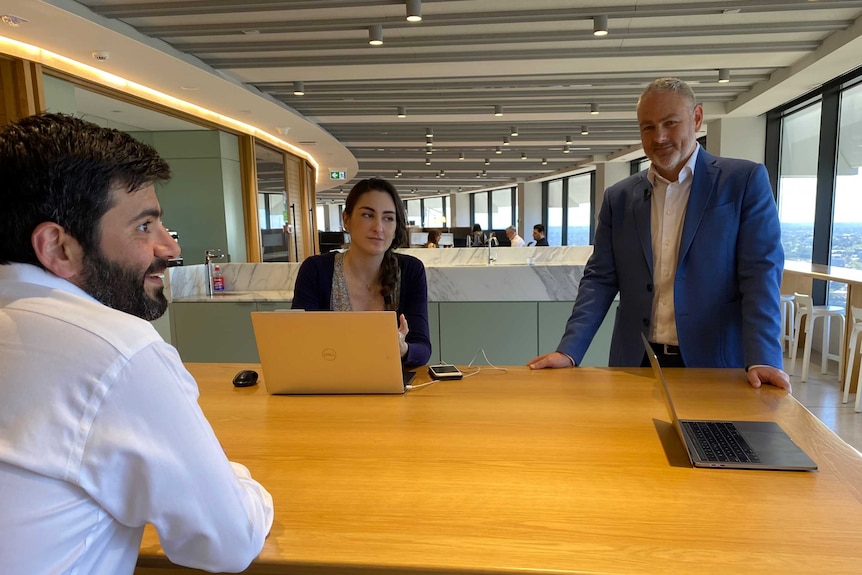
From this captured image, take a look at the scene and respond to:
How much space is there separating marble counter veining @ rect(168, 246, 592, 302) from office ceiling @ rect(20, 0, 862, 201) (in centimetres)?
187

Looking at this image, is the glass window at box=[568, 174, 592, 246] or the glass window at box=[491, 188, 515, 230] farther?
the glass window at box=[491, 188, 515, 230]

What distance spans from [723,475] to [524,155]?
1140 centimetres

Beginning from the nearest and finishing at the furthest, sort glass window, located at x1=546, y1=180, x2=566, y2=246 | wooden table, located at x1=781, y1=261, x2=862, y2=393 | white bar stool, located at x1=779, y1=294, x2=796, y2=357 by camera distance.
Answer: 1. wooden table, located at x1=781, y1=261, x2=862, y2=393
2. white bar stool, located at x1=779, y1=294, x2=796, y2=357
3. glass window, located at x1=546, y1=180, x2=566, y2=246

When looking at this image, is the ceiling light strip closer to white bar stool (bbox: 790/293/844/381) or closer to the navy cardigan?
the navy cardigan

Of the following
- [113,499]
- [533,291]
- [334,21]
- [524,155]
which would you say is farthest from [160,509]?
[524,155]

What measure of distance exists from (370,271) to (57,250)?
5.02 ft

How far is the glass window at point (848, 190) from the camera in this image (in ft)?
17.7

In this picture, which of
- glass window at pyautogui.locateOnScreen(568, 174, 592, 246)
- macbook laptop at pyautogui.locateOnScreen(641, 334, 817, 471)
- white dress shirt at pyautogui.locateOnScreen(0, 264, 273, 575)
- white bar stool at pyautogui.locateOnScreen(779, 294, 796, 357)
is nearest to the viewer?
white dress shirt at pyautogui.locateOnScreen(0, 264, 273, 575)

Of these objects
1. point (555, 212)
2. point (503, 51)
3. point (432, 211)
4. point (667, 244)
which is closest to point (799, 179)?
point (503, 51)

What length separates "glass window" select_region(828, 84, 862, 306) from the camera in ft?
17.7

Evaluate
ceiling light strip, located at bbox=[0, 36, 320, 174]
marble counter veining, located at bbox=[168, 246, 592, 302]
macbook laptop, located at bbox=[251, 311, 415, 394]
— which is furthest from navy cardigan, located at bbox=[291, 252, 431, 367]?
ceiling light strip, located at bbox=[0, 36, 320, 174]

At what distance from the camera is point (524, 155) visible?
39.0ft

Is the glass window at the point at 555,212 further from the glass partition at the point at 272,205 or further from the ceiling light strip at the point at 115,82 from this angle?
the ceiling light strip at the point at 115,82

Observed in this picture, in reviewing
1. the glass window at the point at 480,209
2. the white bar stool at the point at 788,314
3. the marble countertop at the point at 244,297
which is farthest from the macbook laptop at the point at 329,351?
the glass window at the point at 480,209
